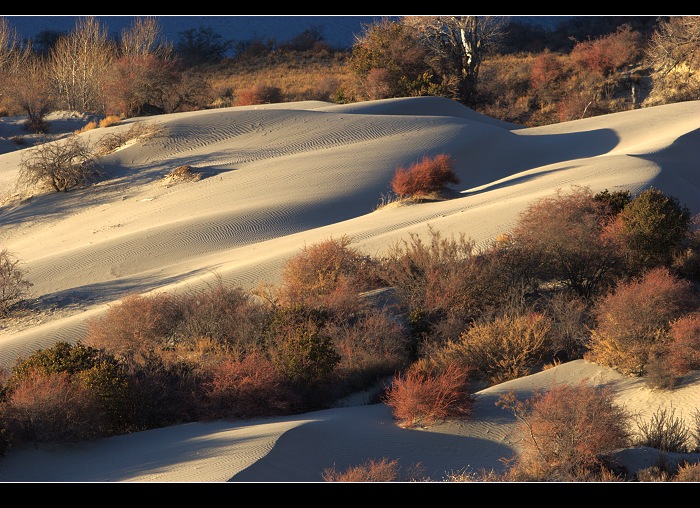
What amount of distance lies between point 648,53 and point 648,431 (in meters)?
34.5

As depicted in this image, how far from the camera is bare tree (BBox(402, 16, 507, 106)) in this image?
38719 mm

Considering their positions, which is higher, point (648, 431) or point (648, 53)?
point (648, 53)

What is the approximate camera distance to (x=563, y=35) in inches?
2261

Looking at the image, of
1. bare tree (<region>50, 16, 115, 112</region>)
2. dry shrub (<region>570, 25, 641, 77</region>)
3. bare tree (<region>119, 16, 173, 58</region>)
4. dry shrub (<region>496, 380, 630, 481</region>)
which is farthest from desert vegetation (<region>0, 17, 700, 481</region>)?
dry shrub (<region>570, 25, 641, 77</region>)

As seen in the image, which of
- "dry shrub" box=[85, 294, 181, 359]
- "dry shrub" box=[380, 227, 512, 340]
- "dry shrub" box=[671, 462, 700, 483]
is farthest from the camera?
"dry shrub" box=[380, 227, 512, 340]

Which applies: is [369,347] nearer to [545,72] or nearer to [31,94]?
[31,94]

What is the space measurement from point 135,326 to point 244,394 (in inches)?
121

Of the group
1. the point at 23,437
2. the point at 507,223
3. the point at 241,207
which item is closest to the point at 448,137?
the point at 241,207

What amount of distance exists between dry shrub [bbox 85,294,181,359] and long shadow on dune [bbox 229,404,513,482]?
151 inches

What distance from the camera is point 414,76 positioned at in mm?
35594

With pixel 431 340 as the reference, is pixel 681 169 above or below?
above

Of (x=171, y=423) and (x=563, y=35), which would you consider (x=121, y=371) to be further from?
(x=563, y=35)

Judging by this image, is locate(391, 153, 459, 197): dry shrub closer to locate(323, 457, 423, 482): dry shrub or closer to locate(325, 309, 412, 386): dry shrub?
locate(325, 309, 412, 386): dry shrub

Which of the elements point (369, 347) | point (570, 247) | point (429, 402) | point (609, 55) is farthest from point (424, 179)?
point (609, 55)
